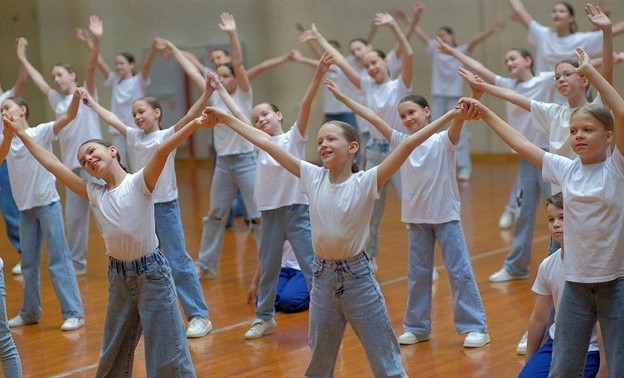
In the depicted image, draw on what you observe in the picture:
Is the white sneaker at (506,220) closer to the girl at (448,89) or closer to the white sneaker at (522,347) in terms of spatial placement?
the girl at (448,89)

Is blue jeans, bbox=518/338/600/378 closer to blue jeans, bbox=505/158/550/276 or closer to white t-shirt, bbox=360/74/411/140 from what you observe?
blue jeans, bbox=505/158/550/276

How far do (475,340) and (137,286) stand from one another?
2.15 meters

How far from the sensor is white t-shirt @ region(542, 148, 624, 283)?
14.1 ft

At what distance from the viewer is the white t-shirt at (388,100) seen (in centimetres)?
800

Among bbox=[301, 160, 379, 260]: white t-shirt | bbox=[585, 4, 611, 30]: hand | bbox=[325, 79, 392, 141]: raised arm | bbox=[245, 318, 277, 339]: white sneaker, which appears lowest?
bbox=[245, 318, 277, 339]: white sneaker

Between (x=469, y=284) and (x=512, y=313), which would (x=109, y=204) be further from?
(x=512, y=313)

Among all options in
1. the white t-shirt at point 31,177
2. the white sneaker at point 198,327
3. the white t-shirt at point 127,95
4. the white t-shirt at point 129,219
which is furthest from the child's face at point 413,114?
the white t-shirt at point 127,95

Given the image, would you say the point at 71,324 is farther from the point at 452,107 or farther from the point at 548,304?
the point at 452,107

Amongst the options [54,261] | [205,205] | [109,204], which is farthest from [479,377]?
[205,205]

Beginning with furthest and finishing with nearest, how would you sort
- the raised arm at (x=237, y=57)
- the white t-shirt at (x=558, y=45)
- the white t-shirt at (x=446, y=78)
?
the white t-shirt at (x=446, y=78)
the white t-shirt at (x=558, y=45)
the raised arm at (x=237, y=57)

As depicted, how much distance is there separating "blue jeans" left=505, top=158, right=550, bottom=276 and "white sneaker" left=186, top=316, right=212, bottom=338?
240cm

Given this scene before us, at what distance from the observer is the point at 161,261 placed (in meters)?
4.88

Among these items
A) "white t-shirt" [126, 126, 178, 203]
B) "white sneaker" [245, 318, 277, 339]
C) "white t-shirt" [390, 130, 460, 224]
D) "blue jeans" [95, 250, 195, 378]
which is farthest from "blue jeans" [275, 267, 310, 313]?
"blue jeans" [95, 250, 195, 378]

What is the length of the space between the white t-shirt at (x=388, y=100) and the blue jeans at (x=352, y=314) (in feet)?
11.3
